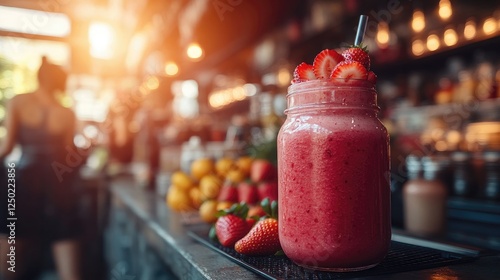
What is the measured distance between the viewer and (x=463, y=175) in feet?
6.82

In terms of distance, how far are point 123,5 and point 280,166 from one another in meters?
5.51

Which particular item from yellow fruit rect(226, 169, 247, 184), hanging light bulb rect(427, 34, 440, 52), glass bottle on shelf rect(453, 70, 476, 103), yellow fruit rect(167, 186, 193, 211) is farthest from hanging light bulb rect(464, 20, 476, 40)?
yellow fruit rect(167, 186, 193, 211)

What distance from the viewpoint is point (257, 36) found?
4645 mm

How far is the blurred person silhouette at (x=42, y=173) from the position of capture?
106 inches

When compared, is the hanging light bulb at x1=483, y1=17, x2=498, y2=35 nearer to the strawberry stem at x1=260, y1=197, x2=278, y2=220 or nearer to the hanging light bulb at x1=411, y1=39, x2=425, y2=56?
the hanging light bulb at x1=411, y1=39, x2=425, y2=56

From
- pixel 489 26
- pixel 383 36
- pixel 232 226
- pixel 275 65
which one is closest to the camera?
pixel 232 226

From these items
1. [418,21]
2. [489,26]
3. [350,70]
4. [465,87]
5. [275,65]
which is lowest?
[350,70]

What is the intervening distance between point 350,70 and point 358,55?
0.05m

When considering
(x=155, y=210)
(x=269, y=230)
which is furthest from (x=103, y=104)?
(x=269, y=230)

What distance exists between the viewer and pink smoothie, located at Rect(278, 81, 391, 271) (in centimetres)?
78

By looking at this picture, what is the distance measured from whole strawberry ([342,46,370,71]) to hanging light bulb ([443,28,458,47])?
3433mm

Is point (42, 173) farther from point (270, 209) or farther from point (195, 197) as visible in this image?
point (270, 209)

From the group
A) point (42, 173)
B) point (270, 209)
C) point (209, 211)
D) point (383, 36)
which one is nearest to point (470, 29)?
point (383, 36)

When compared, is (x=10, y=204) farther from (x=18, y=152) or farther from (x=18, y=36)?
(x=18, y=36)
